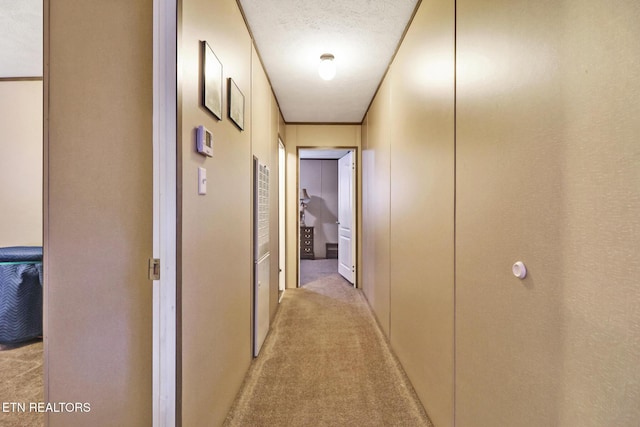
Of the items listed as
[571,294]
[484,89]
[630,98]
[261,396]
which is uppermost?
[484,89]

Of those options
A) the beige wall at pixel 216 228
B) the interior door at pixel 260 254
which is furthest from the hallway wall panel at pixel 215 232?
the interior door at pixel 260 254

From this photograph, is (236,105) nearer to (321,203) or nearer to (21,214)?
(21,214)

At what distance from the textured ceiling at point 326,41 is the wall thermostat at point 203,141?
117 centimetres

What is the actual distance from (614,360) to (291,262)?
3953 millimetres

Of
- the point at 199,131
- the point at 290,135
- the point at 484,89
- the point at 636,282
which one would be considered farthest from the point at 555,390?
the point at 290,135

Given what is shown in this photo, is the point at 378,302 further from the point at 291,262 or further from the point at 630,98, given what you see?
the point at 630,98

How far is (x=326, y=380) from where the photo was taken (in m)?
2.01

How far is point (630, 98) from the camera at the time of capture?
58 centimetres

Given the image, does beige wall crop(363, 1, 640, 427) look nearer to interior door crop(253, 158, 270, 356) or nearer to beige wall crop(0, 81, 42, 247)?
interior door crop(253, 158, 270, 356)

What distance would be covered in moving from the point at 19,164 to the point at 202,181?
298 cm

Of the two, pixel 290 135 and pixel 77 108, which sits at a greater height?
pixel 290 135

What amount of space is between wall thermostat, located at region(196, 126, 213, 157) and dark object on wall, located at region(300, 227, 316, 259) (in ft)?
18.0

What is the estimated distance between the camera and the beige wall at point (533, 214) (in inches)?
23.6

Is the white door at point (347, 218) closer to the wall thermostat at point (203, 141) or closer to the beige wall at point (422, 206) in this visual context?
the beige wall at point (422, 206)
